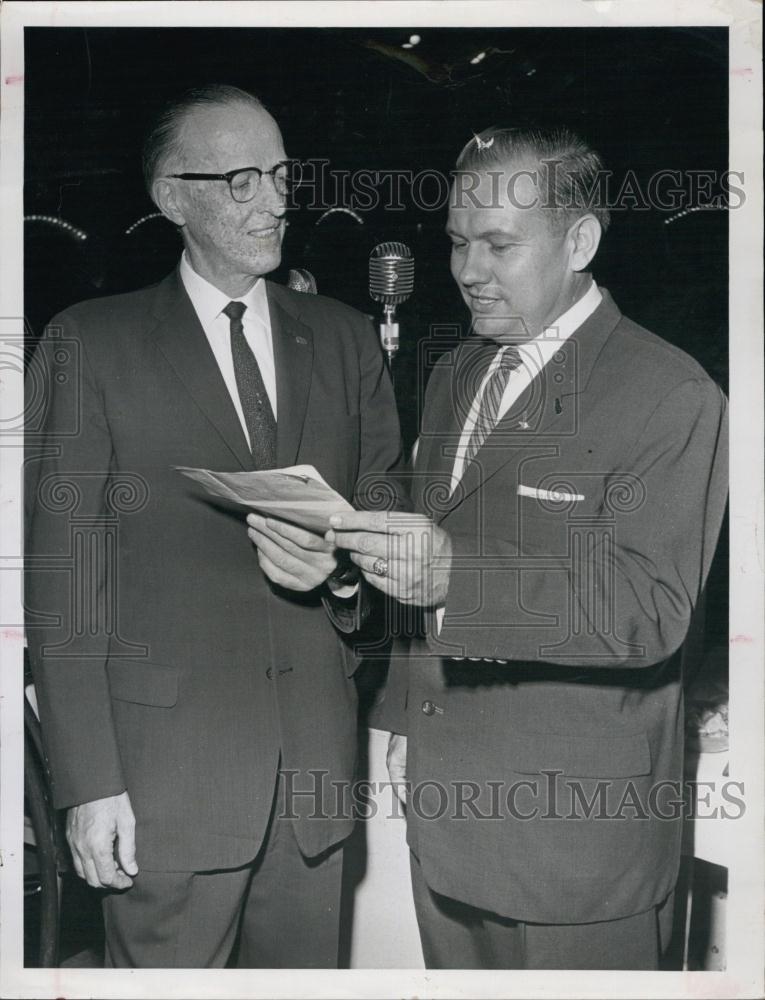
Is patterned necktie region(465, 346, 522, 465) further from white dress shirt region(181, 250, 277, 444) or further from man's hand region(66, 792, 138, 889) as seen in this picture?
man's hand region(66, 792, 138, 889)

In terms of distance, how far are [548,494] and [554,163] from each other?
2.07 feet

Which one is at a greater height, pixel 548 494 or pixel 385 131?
pixel 385 131

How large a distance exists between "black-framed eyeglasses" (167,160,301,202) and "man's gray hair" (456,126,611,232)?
319 millimetres

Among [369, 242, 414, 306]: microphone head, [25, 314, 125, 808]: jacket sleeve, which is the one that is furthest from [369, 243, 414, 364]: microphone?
[25, 314, 125, 808]: jacket sleeve

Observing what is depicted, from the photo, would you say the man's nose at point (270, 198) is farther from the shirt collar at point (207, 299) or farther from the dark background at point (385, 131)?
the shirt collar at point (207, 299)

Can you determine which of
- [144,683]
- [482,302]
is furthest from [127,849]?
[482,302]

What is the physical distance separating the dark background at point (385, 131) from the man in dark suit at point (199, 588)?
64mm

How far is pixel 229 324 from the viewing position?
189 centimetres

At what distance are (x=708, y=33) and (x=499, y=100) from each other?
0.46 m

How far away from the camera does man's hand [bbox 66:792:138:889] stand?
6.16ft

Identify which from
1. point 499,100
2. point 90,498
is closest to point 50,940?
point 90,498

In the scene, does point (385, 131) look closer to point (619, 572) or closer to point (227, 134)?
point (227, 134)

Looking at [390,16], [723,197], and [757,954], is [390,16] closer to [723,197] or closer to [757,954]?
[723,197]

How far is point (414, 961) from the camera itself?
78.0 inches
